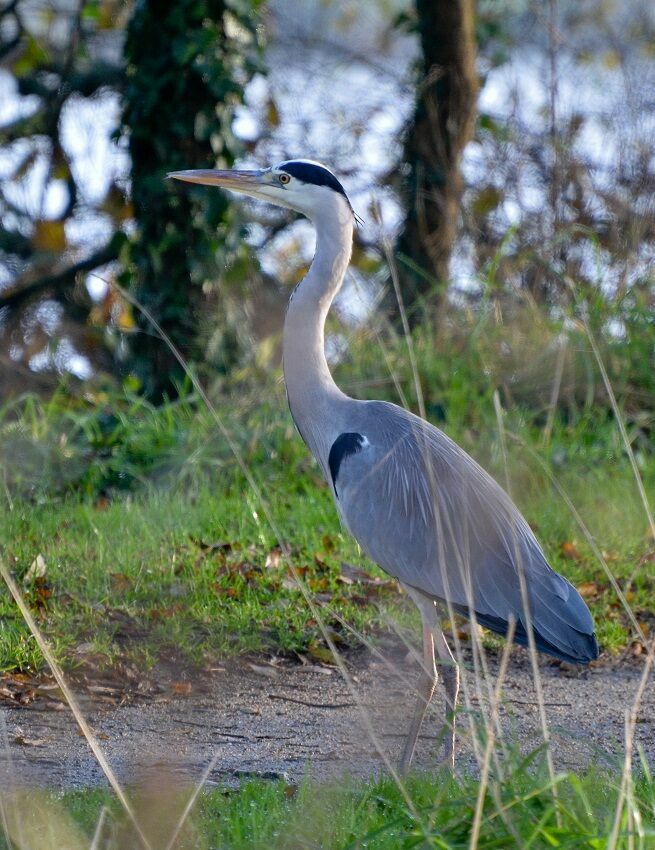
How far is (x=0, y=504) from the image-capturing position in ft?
18.4

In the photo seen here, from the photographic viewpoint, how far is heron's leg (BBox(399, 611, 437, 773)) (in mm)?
3598

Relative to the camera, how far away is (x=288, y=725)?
395 centimetres

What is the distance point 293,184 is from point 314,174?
0.10 m

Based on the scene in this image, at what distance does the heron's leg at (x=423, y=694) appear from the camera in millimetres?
3598

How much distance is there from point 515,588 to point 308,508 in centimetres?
231

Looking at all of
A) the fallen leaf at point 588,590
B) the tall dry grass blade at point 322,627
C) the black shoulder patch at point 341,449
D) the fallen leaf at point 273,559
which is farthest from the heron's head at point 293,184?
the fallen leaf at point 588,590

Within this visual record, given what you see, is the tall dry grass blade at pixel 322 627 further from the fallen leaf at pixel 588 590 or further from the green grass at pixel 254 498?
the fallen leaf at pixel 588 590

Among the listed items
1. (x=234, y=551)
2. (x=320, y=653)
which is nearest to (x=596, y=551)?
(x=320, y=653)

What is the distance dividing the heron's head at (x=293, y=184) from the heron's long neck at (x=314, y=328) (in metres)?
0.05

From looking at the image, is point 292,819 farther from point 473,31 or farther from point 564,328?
point 473,31

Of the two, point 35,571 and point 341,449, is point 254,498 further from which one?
point 341,449

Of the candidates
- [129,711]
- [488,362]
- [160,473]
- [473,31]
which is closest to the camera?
[129,711]

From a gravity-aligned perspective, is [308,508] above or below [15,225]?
below

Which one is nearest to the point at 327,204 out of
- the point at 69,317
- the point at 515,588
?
the point at 515,588
